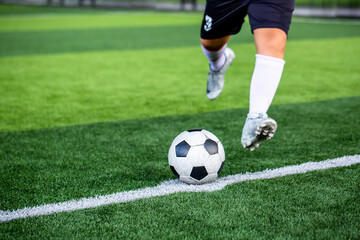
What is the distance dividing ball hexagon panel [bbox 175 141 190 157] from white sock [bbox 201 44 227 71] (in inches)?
57.1

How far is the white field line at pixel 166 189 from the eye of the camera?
2328mm

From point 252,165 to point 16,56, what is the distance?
7.50 metres

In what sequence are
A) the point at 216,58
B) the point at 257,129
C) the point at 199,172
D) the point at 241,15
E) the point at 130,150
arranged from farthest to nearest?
1. the point at 216,58
2. the point at 130,150
3. the point at 241,15
4. the point at 199,172
5. the point at 257,129

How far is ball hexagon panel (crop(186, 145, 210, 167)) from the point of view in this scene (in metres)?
2.65

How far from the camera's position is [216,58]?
13.6 ft

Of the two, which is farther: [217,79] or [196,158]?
[217,79]

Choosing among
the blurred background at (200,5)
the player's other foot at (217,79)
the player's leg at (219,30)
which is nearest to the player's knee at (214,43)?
the player's leg at (219,30)

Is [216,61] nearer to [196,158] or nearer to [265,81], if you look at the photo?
[265,81]

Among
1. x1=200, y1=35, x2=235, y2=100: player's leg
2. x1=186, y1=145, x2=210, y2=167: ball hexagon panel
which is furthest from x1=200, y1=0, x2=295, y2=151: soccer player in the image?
x1=200, y1=35, x2=235, y2=100: player's leg

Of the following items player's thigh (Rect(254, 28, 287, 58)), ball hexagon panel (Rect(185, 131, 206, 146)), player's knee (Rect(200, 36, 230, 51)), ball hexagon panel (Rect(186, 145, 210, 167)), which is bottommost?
ball hexagon panel (Rect(186, 145, 210, 167))

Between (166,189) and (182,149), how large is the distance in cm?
27

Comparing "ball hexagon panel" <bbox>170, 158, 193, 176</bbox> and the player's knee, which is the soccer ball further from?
the player's knee

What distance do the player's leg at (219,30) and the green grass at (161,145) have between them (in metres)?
0.41

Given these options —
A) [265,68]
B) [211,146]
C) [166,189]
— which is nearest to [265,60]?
[265,68]
